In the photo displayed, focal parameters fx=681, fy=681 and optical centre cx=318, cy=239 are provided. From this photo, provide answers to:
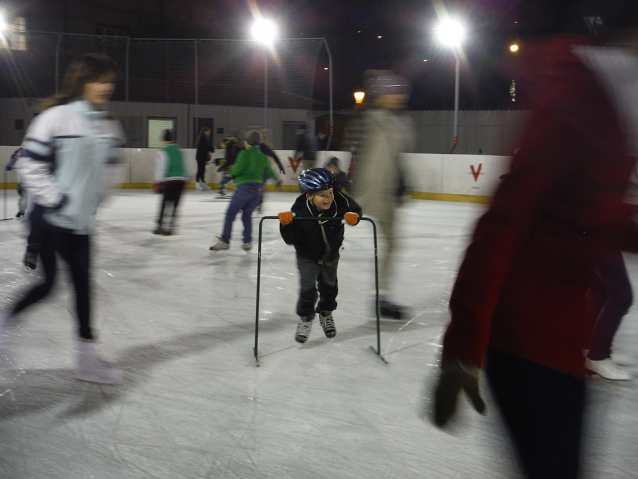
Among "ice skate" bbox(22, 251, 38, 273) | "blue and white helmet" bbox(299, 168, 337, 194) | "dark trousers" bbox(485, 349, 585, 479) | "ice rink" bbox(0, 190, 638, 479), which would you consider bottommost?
"ice rink" bbox(0, 190, 638, 479)

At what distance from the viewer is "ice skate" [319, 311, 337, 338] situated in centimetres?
421

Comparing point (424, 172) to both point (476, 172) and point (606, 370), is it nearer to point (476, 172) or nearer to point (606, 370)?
point (476, 172)

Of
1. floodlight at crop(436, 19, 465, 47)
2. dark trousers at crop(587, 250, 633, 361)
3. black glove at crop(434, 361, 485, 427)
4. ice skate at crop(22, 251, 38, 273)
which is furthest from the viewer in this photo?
floodlight at crop(436, 19, 465, 47)

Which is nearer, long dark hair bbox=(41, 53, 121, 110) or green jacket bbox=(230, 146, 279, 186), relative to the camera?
long dark hair bbox=(41, 53, 121, 110)

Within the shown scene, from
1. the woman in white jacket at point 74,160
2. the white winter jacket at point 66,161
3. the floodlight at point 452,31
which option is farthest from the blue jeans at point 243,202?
the floodlight at point 452,31

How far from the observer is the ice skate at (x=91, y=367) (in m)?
3.35

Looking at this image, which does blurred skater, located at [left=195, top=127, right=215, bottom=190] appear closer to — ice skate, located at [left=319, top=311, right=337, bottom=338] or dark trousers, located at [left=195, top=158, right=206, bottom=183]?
dark trousers, located at [left=195, top=158, right=206, bottom=183]

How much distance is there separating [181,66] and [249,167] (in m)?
13.0

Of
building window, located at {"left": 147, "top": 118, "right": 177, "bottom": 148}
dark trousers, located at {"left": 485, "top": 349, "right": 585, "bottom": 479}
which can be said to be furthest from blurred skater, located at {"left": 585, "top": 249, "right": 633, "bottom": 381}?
building window, located at {"left": 147, "top": 118, "right": 177, "bottom": 148}

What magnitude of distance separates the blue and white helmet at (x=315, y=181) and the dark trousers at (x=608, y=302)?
1528mm

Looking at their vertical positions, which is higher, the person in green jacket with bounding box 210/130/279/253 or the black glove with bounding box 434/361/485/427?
the person in green jacket with bounding box 210/130/279/253

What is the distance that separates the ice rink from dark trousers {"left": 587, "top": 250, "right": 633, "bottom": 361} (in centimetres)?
21

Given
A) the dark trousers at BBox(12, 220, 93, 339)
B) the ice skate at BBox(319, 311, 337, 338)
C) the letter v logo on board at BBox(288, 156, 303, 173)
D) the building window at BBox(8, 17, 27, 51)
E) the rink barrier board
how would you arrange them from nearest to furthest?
1. the dark trousers at BBox(12, 220, 93, 339)
2. the ice skate at BBox(319, 311, 337, 338)
3. the rink barrier board
4. the letter v logo on board at BBox(288, 156, 303, 173)
5. the building window at BBox(8, 17, 27, 51)

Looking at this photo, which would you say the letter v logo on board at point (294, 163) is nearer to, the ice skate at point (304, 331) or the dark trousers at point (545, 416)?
the ice skate at point (304, 331)
